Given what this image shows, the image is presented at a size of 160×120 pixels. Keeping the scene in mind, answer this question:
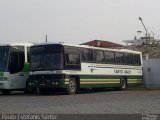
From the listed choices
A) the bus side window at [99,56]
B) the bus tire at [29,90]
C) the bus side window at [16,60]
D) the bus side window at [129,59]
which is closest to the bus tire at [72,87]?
the bus tire at [29,90]

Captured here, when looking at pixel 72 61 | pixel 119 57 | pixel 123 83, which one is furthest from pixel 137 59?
pixel 72 61

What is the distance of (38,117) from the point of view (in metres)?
12.8

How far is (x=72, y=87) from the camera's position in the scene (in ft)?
82.4

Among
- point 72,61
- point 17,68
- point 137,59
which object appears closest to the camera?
A: point 72,61

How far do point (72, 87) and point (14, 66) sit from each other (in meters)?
3.46

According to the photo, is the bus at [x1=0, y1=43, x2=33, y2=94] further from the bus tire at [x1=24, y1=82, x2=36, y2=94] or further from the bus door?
the bus tire at [x1=24, y1=82, x2=36, y2=94]

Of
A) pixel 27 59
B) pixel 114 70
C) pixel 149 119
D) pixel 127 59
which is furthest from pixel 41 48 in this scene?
pixel 149 119

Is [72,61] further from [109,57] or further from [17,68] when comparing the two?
[109,57]

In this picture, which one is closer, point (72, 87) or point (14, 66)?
point (72, 87)

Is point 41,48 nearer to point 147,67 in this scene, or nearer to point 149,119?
point 147,67

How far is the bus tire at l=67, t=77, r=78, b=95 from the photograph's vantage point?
24.9 m

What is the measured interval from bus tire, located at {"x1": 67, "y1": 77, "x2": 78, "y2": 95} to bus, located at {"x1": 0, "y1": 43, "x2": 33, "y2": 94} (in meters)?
2.90

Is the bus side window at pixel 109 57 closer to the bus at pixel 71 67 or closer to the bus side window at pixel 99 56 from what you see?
the bus at pixel 71 67

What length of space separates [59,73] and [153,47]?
72.2 ft
